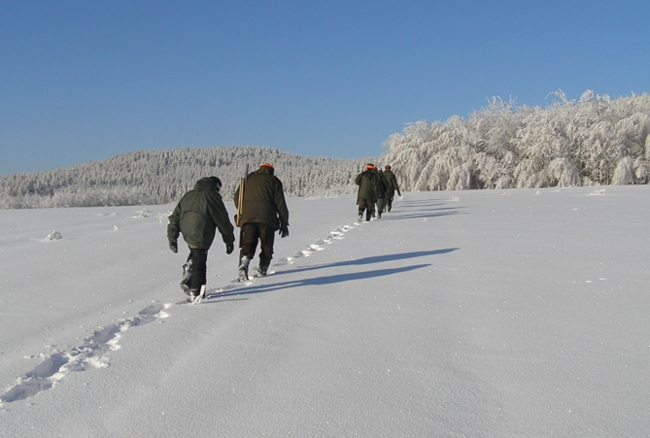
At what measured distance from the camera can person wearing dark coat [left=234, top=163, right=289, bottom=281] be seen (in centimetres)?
722

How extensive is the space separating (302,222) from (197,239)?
907cm

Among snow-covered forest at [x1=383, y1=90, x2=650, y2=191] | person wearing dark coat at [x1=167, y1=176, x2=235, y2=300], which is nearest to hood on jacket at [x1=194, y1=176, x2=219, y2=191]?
person wearing dark coat at [x1=167, y1=176, x2=235, y2=300]

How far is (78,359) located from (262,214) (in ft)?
12.3

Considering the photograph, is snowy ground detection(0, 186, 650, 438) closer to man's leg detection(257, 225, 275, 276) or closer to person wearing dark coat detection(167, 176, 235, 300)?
person wearing dark coat detection(167, 176, 235, 300)

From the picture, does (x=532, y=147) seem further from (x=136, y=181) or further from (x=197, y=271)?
(x=136, y=181)

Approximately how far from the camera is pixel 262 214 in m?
7.28

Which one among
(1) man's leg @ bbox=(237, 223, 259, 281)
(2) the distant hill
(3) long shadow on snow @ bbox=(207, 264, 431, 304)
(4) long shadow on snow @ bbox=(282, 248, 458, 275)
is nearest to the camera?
(3) long shadow on snow @ bbox=(207, 264, 431, 304)

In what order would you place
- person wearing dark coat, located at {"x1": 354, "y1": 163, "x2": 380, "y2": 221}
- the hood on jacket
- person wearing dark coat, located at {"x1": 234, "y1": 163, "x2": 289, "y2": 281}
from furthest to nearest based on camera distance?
person wearing dark coat, located at {"x1": 354, "y1": 163, "x2": 380, "y2": 221} → person wearing dark coat, located at {"x1": 234, "y1": 163, "x2": 289, "y2": 281} → the hood on jacket

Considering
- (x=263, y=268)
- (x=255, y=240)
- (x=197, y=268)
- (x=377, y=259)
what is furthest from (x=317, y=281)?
(x=377, y=259)

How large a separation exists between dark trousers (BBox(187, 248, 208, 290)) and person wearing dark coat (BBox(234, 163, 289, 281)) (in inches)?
51.1

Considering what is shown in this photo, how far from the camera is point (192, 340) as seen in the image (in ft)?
13.9

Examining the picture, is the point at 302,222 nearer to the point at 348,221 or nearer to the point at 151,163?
the point at 348,221

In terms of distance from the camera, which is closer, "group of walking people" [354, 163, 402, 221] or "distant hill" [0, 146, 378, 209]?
"group of walking people" [354, 163, 402, 221]

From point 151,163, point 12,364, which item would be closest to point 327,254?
point 12,364
